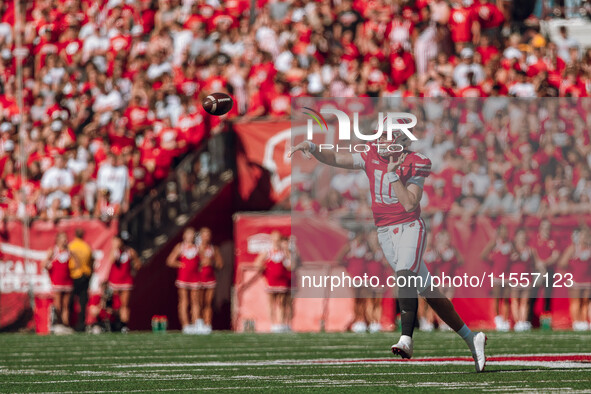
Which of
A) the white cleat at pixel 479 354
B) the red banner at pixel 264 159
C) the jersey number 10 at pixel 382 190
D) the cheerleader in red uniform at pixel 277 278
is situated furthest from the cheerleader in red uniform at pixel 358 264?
the white cleat at pixel 479 354

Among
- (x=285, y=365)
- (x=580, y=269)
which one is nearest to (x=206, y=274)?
(x=580, y=269)

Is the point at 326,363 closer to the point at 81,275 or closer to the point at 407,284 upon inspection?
the point at 407,284

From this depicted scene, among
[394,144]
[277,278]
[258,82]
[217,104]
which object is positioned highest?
[258,82]

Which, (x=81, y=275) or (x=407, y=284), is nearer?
(x=407, y=284)

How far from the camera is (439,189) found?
16188 millimetres

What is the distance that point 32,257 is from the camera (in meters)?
18.5

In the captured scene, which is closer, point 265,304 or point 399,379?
point 399,379

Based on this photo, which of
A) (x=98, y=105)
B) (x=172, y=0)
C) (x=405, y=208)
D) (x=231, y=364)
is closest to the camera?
(x=405, y=208)

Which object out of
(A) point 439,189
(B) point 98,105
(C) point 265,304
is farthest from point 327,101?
(B) point 98,105

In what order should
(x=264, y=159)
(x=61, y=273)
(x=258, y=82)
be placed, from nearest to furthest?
(x=61, y=273) < (x=264, y=159) < (x=258, y=82)

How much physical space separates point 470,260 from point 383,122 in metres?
6.76

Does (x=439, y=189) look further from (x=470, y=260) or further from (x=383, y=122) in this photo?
(x=383, y=122)

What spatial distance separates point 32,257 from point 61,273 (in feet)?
3.56

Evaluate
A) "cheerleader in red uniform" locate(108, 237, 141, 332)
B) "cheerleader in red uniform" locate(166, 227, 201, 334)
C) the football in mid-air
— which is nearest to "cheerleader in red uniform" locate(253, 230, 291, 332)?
"cheerleader in red uniform" locate(166, 227, 201, 334)
